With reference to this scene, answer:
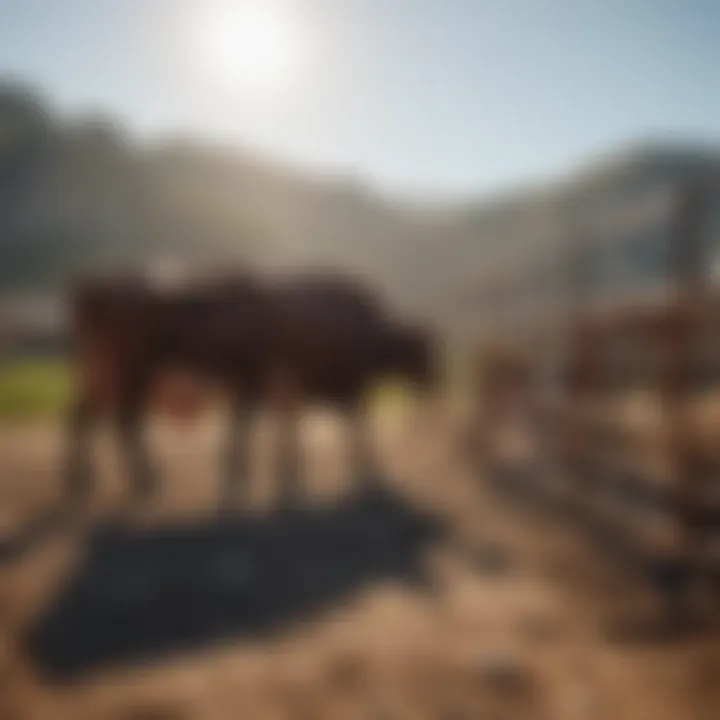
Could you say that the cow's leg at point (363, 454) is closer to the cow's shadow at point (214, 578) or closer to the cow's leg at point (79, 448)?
the cow's shadow at point (214, 578)

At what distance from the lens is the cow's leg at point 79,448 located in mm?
3365

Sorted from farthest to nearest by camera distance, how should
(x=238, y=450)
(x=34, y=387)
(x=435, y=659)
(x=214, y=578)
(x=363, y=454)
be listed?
(x=363, y=454)
(x=34, y=387)
(x=238, y=450)
(x=214, y=578)
(x=435, y=659)

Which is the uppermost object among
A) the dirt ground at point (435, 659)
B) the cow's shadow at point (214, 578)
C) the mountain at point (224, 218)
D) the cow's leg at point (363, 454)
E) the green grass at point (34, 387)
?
the mountain at point (224, 218)

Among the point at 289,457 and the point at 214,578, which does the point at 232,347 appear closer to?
the point at 289,457

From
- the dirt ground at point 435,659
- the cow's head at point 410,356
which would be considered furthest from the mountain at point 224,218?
the dirt ground at point 435,659

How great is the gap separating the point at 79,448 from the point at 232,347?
0.84m

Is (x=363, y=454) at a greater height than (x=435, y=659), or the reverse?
(x=363, y=454)

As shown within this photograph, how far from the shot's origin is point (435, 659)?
1799 mm

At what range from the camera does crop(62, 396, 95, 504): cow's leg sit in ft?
11.0

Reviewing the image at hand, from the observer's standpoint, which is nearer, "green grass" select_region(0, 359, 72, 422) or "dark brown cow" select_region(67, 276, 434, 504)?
"dark brown cow" select_region(67, 276, 434, 504)

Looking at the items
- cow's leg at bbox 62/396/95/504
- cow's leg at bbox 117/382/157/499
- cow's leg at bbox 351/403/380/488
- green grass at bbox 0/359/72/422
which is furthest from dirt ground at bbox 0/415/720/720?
cow's leg at bbox 351/403/380/488

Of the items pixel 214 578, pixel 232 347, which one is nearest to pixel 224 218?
pixel 232 347

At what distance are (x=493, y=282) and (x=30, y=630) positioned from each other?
3.32 metres

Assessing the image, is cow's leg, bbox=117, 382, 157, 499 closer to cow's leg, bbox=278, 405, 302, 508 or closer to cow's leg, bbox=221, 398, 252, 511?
cow's leg, bbox=221, 398, 252, 511
